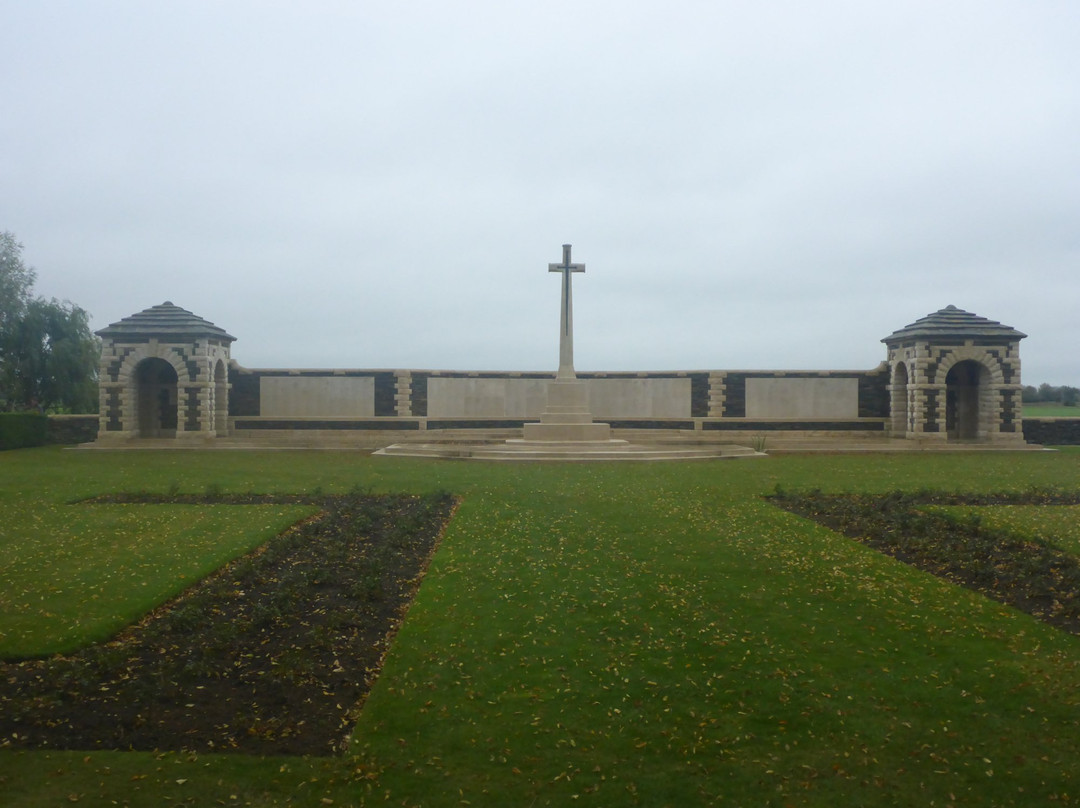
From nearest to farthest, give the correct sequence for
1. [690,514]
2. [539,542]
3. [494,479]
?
[539,542] < [690,514] < [494,479]

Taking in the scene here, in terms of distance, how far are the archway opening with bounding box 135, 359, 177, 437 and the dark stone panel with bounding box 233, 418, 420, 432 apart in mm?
2669

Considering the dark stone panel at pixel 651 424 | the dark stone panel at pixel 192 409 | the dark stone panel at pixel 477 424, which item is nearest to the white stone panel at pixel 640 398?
the dark stone panel at pixel 651 424

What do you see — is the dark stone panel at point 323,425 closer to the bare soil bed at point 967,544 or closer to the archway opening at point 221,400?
the archway opening at point 221,400

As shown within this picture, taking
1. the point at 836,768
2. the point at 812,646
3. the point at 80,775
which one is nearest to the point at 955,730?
the point at 836,768

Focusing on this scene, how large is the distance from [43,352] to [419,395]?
17.2 meters

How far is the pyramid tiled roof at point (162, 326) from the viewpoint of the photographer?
29.2 m

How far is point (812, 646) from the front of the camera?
684cm

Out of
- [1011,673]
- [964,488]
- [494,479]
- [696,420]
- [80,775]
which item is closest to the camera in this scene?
[80,775]

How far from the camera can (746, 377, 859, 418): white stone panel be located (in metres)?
33.2

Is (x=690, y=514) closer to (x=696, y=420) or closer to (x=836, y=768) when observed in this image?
(x=836, y=768)

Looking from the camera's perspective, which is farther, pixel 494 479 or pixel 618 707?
pixel 494 479

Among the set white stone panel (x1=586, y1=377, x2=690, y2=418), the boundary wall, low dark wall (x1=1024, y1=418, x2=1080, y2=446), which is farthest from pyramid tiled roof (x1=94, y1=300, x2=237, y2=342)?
low dark wall (x1=1024, y1=418, x2=1080, y2=446)

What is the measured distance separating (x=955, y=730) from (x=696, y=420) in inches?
1096

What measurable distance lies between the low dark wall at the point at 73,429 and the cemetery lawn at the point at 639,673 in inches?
828
